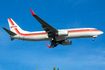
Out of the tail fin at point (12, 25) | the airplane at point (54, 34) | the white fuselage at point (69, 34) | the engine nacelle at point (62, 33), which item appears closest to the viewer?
the engine nacelle at point (62, 33)

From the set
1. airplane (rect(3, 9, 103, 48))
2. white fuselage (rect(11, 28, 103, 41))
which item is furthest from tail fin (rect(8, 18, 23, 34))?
white fuselage (rect(11, 28, 103, 41))

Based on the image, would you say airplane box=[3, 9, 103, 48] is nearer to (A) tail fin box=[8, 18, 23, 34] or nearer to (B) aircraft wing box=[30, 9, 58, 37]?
(B) aircraft wing box=[30, 9, 58, 37]

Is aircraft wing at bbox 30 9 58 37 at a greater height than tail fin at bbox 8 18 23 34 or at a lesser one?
lesser

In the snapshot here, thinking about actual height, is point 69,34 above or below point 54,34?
below

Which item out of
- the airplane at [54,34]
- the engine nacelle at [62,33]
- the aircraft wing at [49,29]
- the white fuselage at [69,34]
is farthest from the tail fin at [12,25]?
the engine nacelle at [62,33]

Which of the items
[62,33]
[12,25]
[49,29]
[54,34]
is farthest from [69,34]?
[12,25]

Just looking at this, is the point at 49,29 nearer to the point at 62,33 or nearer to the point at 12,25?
the point at 62,33

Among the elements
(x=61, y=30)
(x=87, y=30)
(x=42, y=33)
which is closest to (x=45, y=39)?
(x=42, y=33)

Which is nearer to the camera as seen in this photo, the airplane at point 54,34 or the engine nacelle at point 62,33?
the engine nacelle at point 62,33

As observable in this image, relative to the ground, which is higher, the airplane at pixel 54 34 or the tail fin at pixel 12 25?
the tail fin at pixel 12 25

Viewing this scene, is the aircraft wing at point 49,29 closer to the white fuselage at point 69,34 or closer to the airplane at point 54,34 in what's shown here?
the airplane at point 54,34

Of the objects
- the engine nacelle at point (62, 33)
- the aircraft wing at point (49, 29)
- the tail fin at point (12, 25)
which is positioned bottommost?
the engine nacelle at point (62, 33)

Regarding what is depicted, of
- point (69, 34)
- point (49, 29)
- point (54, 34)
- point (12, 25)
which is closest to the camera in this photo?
point (49, 29)

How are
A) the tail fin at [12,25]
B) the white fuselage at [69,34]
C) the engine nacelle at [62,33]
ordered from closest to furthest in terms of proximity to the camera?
1. the engine nacelle at [62,33]
2. the white fuselage at [69,34]
3. the tail fin at [12,25]
